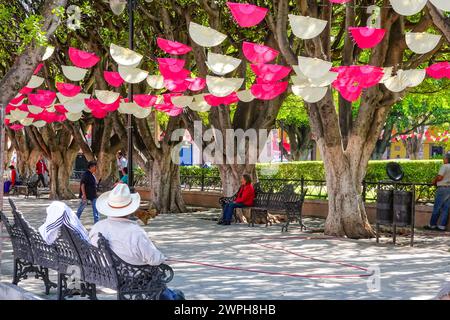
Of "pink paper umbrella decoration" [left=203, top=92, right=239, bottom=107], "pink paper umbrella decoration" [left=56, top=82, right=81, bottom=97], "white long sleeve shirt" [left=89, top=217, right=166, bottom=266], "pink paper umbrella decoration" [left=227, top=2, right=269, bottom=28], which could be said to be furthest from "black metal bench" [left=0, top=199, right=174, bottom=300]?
"pink paper umbrella decoration" [left=56, top=82, right=81, bottom=97]

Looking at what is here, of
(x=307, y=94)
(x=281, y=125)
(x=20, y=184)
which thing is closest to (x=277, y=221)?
(x=307, y=94)

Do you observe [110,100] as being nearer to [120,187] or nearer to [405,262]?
[405,262]

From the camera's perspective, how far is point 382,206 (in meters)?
16.4

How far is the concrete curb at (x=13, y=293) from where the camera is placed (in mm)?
8240

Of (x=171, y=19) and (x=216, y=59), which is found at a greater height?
(x=171, y=19)

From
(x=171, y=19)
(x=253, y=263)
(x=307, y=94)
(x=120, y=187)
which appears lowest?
(x=253, y=263)

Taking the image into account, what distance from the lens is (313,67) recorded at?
14.9m

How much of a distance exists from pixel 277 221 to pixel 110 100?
18.7 ft

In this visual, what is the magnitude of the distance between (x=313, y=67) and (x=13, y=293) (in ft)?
26.2

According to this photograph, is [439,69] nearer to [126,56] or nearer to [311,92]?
[311,92]

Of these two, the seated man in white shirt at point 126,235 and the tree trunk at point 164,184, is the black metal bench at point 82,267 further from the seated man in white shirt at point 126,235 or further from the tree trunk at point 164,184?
the tree trunk at point 164,184

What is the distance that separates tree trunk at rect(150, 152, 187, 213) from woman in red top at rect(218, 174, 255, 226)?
4.40 metres

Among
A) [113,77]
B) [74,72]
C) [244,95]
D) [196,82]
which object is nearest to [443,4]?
[244,95]

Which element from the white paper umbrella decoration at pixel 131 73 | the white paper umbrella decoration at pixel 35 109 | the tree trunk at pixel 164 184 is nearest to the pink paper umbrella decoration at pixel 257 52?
the white paper umbrella decoration at pixel 131 73
